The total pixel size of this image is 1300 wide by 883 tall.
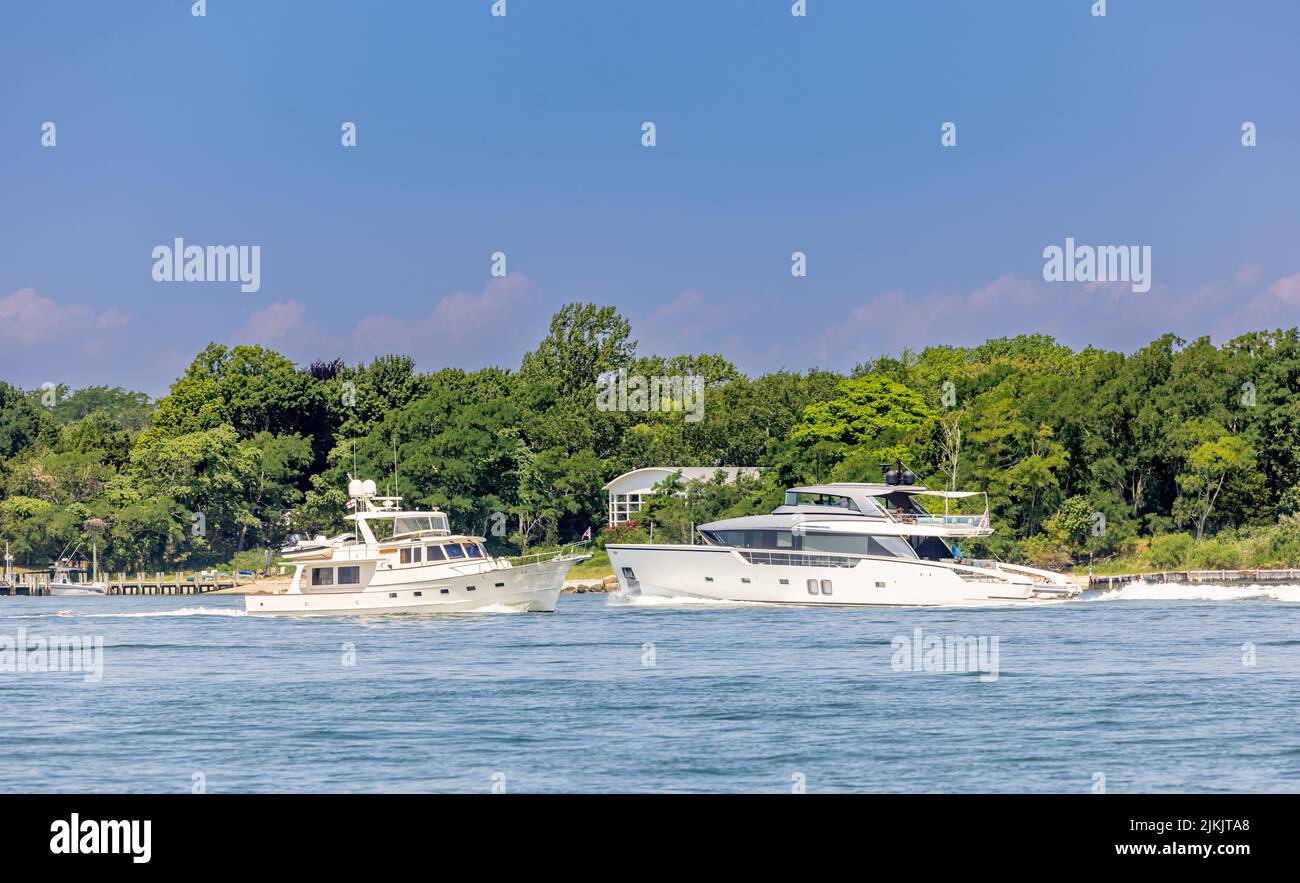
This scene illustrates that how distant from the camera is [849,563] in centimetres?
6253

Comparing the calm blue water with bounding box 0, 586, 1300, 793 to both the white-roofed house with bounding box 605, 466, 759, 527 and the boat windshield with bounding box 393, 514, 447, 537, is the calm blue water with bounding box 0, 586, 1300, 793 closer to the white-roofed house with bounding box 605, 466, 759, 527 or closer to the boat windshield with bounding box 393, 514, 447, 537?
the boat windshield with bounding box 393, 514, 447, 537

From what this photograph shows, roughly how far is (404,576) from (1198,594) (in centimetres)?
3056

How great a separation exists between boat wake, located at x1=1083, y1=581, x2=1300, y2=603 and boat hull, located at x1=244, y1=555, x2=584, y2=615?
21.5 metres

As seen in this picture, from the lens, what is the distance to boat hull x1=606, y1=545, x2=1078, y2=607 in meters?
61.4

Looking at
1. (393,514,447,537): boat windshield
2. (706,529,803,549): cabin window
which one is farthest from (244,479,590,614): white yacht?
(706,529,803,549): cabin window

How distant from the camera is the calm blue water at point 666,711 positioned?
25.8 meters

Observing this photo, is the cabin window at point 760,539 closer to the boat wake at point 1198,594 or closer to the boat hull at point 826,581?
the boat hull at point 826,581

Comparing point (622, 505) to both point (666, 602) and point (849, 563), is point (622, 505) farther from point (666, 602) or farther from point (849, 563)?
point (849, 563)

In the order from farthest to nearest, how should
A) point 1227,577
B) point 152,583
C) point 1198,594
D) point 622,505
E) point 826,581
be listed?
point 622,505, point 152,583, point 1227,577, point 1198,594, point 826,581

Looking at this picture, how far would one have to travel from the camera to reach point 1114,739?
28.4m

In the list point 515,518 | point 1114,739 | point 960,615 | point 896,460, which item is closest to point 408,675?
point 1114,739

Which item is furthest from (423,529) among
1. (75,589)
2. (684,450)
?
(684,450)

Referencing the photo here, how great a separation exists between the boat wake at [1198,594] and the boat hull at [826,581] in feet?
15.3
